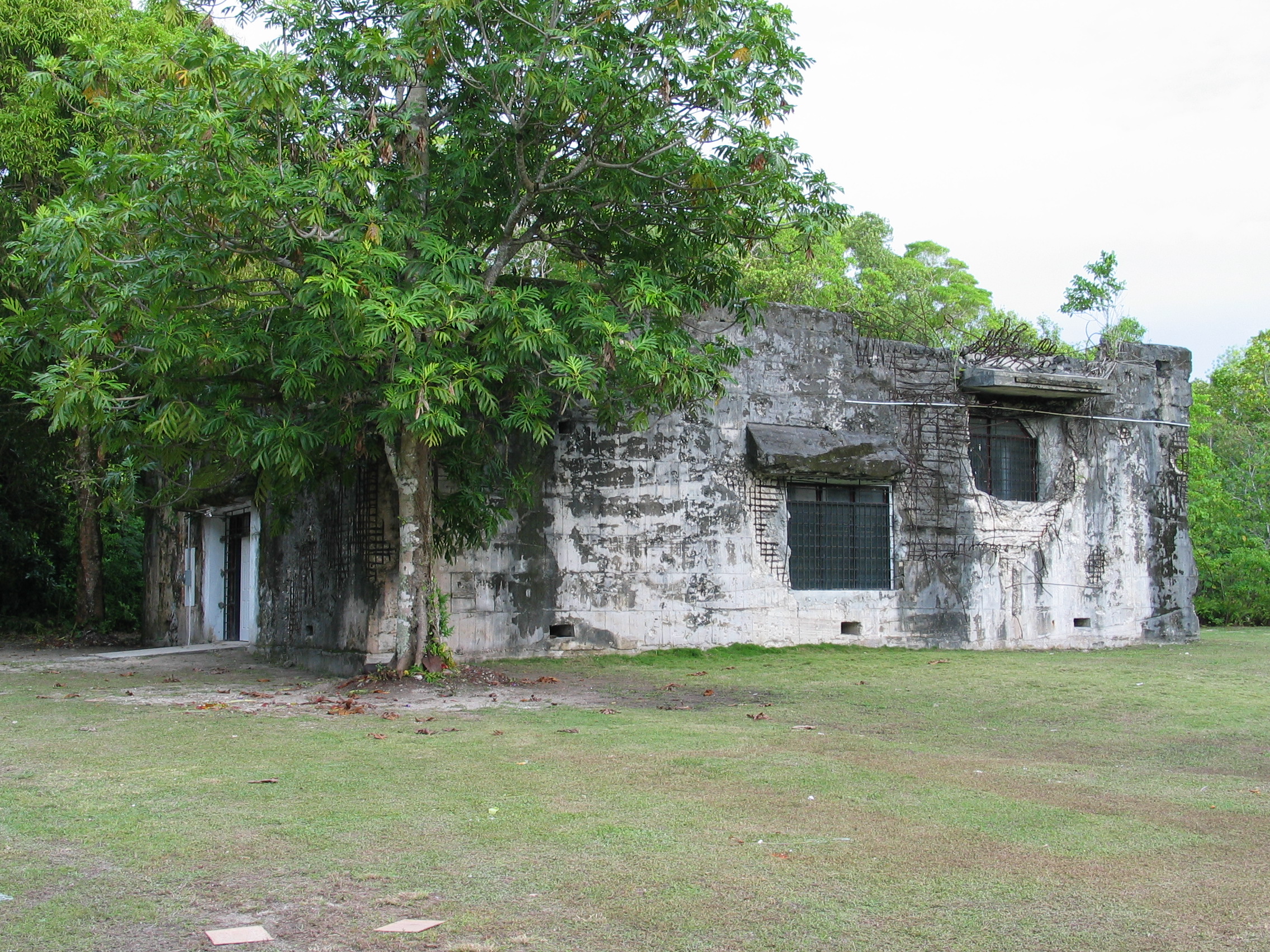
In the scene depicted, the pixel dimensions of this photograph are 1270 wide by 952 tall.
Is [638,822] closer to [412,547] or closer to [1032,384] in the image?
[412,547]

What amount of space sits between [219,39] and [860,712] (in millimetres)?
7068

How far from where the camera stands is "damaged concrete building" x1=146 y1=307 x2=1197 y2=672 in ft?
39.5

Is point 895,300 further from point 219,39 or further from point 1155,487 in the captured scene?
point 219,39

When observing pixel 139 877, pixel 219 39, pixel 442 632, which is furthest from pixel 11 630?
pixel 139 877

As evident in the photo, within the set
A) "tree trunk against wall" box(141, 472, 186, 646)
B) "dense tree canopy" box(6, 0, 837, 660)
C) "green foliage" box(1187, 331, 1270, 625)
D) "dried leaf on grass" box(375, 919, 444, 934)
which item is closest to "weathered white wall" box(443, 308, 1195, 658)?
"dense tree canopy" box(6, 0, 837, 660)

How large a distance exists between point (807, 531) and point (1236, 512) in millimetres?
14560

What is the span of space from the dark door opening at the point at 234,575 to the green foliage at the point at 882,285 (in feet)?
27.6

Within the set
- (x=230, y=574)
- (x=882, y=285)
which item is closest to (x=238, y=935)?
(x=230, y=574)

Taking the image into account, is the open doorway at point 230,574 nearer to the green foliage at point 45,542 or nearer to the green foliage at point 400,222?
the green foliage at point 45,542

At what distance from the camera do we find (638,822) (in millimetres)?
4836

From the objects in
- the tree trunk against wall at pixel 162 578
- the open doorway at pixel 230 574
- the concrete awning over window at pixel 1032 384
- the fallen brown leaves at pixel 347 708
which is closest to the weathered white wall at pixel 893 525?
the concrete awning over window at pixel 1032 384

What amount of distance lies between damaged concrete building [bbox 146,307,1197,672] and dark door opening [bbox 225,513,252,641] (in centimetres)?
5

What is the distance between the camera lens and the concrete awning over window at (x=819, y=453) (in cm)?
1298

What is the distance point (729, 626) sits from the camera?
13016 mm
